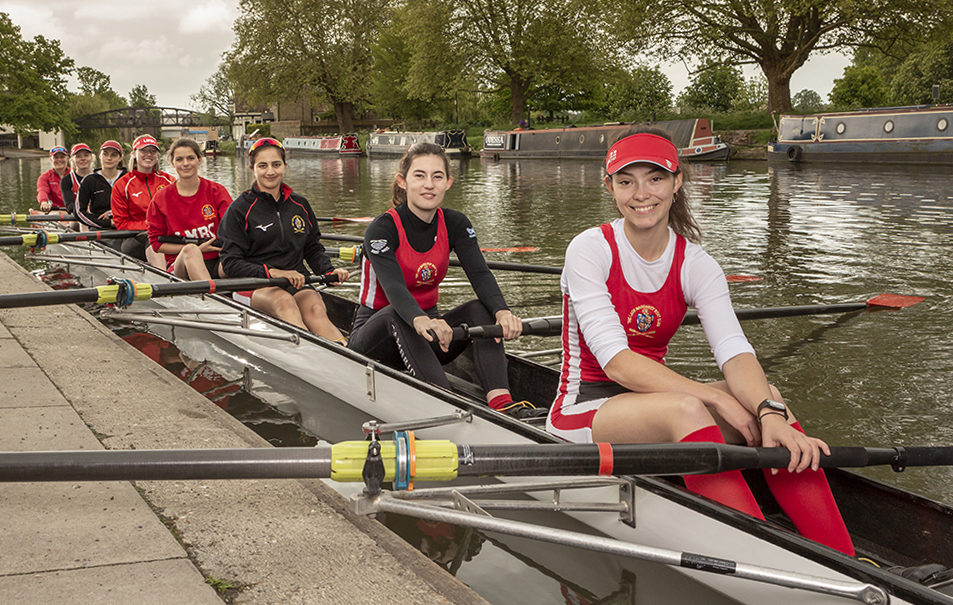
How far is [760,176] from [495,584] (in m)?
21.6

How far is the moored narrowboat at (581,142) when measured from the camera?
28797 millimetres

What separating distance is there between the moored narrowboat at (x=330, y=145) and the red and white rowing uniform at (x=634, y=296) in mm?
49546

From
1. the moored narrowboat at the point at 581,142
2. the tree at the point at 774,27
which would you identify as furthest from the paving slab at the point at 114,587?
the tree at the point at 774,27

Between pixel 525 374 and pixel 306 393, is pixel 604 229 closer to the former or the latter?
pixel 525 374

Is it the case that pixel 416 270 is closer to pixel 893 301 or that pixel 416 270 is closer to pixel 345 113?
pixel 893 301

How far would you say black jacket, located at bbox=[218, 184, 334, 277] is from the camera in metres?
5.82

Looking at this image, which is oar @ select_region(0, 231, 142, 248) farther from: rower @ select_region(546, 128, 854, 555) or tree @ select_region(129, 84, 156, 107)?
tree @ select_region(129, 84, 156, 107)

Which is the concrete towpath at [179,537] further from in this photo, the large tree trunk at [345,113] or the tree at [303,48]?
the large tree trunk at [345,113]

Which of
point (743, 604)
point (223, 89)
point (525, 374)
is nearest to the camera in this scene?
point (743, 604)

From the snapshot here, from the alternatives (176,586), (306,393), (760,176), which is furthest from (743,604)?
(760,176)

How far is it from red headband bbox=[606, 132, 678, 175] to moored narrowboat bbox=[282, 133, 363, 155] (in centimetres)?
4955

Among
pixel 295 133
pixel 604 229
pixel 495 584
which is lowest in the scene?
pixel 495 584

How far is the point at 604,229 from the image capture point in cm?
302

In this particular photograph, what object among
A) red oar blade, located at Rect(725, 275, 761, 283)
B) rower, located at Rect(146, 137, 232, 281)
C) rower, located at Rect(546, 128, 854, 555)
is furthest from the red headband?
red oar blade, located at Rect(725, 275, 761, 283)
